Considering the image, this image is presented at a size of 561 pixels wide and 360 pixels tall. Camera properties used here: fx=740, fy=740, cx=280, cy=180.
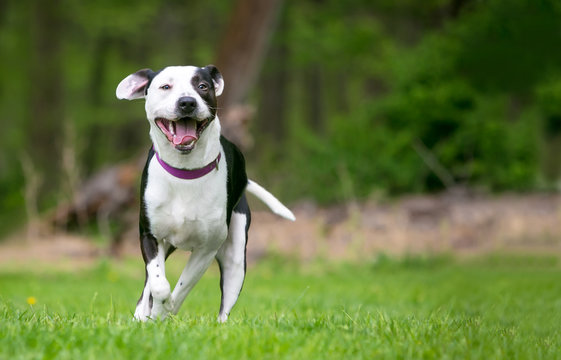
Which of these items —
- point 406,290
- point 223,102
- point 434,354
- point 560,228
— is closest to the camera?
point 434,354

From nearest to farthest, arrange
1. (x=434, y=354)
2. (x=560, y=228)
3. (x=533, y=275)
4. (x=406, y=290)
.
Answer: (x=434, y=354)
(x=406, y=290)
(x=533, y=275)
(x=560, y=228)

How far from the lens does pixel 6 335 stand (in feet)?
11.4

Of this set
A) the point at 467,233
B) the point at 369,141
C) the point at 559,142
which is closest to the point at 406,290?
the point at 467,233

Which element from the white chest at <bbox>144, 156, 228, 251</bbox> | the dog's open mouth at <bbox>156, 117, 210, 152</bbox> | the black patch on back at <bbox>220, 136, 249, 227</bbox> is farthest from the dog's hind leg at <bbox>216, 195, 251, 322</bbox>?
the dog's open mouth at <bbox>156, 117, 210, 152</bbox>

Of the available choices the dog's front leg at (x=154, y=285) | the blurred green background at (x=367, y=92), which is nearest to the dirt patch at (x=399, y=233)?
the blurred green background at (x=367, y=92)

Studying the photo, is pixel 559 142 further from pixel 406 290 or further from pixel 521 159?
pixel 406 290

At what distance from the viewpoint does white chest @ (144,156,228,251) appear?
174 inches

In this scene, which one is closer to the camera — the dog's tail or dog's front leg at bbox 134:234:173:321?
dog's front leg at bbox 134:234:173:321

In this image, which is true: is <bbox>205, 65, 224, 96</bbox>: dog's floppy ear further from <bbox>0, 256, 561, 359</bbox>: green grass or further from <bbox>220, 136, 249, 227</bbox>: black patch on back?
<bbox>0, 256, 561, 359</bbox>: green grass

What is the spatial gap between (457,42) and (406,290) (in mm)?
8791

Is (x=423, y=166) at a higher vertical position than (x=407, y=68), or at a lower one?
lower

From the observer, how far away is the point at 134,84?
15.3ft

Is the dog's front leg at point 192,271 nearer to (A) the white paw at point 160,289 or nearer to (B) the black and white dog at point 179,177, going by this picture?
(B) the black and white dog at point 179,177

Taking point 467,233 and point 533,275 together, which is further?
point 467,233
